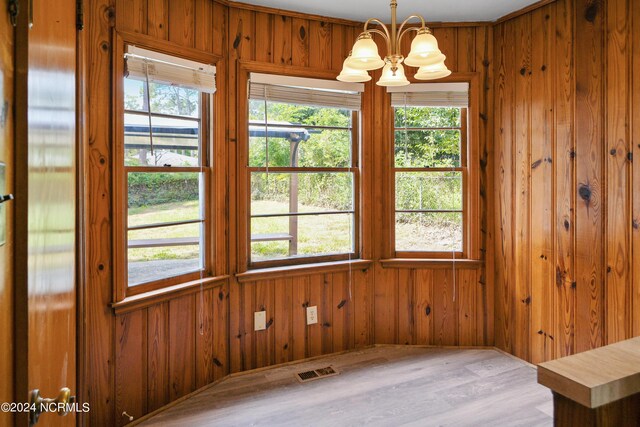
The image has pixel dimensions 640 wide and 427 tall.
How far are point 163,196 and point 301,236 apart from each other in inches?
42.1

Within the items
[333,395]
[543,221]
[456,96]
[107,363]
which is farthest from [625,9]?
[107,363]

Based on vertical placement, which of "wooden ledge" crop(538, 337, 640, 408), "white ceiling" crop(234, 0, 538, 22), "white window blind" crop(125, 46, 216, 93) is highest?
"white ceiling" crop(234, 0, 538, 22)

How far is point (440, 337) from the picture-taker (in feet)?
10.9

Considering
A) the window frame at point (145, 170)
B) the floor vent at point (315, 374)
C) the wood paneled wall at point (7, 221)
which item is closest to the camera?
the wood paneled wall at point (7, 221)

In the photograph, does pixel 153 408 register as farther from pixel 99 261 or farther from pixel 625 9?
pixel 625 9

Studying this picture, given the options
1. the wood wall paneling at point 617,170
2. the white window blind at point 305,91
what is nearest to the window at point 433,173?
the white window blind at point 305,91

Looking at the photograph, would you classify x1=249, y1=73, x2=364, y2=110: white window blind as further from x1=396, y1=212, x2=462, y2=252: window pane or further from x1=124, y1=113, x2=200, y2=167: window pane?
x1=396, y1=212, x2=462, y2=252: window pane

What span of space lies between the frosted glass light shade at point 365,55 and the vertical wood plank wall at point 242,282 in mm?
1193

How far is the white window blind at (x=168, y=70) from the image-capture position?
2.24 m

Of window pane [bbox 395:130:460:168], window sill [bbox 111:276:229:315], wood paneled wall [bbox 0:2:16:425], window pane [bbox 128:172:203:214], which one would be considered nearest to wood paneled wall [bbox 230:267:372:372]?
window sill [bbox 111:276:229:315]

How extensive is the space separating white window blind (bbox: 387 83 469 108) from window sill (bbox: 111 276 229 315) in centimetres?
183

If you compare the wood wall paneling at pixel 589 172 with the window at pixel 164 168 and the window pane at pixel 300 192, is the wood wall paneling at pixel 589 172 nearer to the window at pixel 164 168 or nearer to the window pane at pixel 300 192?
the window pane at pixel 300 192

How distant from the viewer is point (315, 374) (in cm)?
286

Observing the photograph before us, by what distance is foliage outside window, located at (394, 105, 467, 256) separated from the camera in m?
3.26
